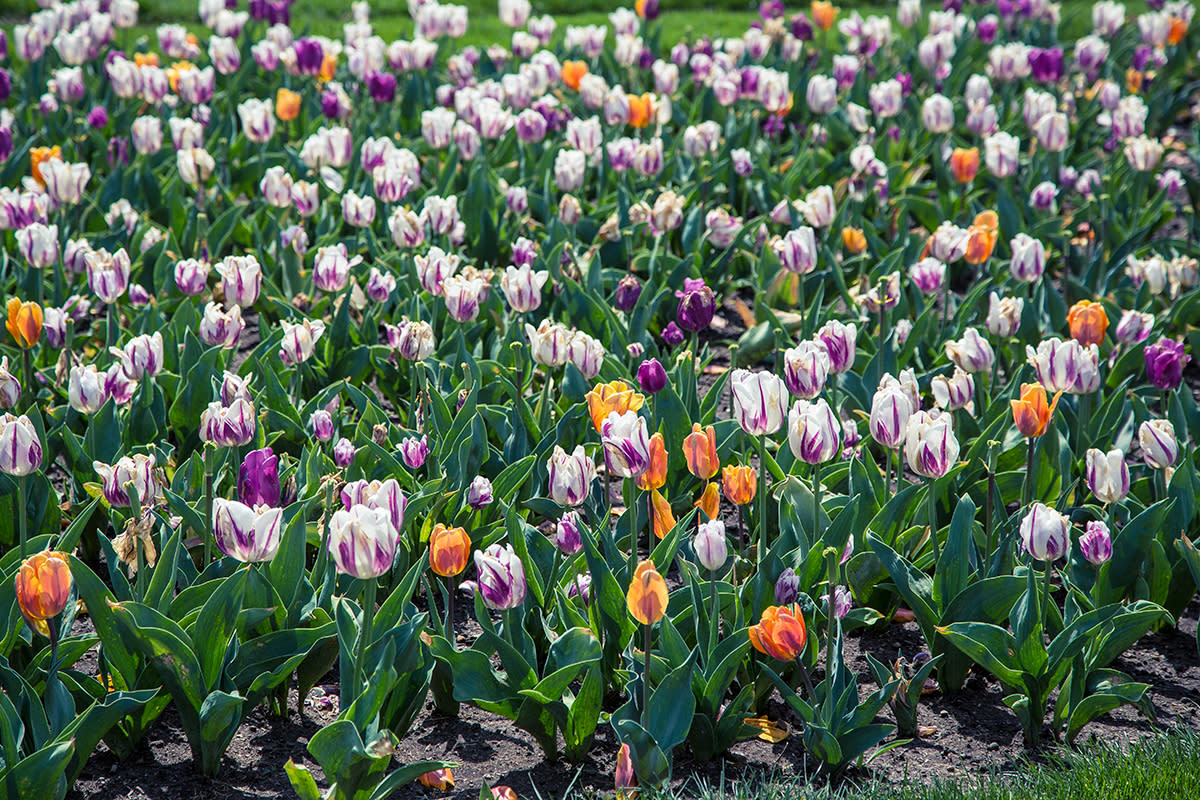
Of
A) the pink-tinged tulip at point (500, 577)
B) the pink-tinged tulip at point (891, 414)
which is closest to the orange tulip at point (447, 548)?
the pink-tinged tulip at point (500, 577)

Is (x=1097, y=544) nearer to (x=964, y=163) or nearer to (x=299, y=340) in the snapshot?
(x=299, y=340)

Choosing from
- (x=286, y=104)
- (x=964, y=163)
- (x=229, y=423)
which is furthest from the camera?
(x=286, y=104)

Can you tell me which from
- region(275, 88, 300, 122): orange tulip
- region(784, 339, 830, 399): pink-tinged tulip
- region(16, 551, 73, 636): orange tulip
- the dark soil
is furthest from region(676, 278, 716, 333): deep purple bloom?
region(275, 88, 300, 122): orange tulip

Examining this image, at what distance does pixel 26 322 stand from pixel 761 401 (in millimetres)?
1935

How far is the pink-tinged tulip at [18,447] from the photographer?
2467mm

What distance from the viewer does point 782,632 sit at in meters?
2.15

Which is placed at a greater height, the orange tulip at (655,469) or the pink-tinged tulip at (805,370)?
the pink-tinged tulip at (805,370)

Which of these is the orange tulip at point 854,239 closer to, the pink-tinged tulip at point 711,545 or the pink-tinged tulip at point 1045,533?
the pink-tinged tulip at point 1045,533

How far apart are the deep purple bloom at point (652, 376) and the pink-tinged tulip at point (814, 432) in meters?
0.56

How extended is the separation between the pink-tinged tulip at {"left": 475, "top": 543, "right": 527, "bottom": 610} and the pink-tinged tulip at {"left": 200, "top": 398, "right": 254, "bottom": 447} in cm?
75

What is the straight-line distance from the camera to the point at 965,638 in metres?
2.52

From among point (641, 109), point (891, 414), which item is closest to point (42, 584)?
point (891, 414)

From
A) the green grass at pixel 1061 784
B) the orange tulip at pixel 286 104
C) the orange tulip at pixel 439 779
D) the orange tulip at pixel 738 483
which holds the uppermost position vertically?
the orange tulip at pixel 286 104

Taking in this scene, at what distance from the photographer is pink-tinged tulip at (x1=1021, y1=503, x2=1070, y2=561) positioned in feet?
8.04
